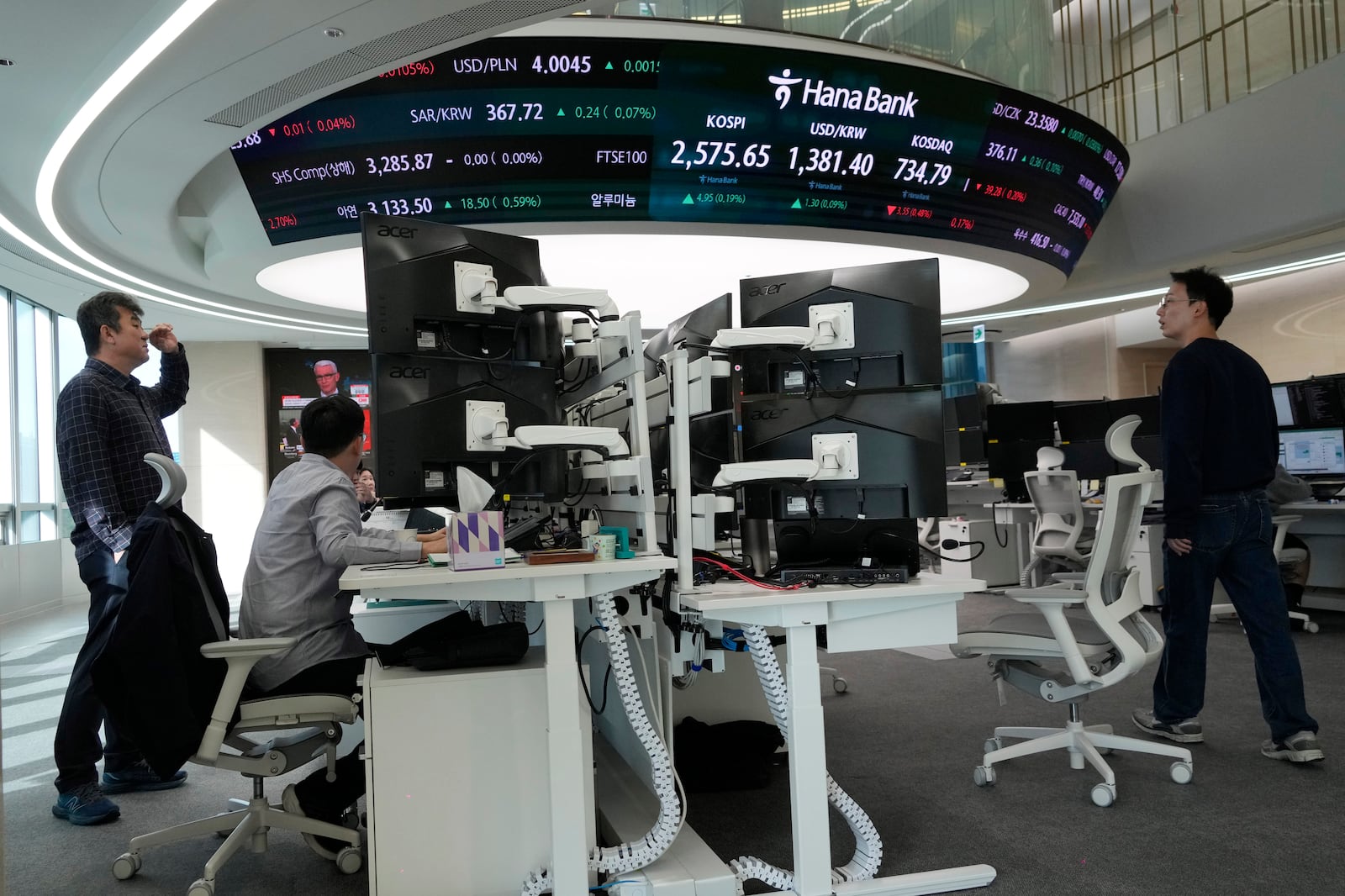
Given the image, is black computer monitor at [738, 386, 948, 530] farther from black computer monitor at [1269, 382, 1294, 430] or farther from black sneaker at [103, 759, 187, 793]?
black computer monitor at [1269, 382, 1294, 430]

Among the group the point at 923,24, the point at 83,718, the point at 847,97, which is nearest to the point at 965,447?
the point at 923,24

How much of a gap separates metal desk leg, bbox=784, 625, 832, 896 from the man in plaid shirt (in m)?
2.00

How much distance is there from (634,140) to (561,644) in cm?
345

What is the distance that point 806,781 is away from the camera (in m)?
2.15

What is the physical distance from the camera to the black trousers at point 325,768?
2416 mm

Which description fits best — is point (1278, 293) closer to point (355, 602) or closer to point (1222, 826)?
point (1222, 826)

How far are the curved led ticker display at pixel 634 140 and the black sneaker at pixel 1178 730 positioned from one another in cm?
312

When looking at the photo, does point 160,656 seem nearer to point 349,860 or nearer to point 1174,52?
point 349,860

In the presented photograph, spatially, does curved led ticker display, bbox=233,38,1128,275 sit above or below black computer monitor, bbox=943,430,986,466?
above

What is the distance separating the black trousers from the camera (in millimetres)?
2416

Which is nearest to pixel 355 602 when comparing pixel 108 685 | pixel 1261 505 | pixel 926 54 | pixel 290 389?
pixel 108 685

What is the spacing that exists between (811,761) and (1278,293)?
845 cm

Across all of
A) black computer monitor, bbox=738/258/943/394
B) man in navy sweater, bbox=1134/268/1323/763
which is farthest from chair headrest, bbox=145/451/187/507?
man in navy sweater, bbox=1134/268/1323/763

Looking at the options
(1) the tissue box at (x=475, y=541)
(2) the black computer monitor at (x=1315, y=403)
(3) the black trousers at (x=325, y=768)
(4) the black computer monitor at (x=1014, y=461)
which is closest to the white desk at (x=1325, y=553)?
(2) the black computer monitor at (x=1315, y=403)
